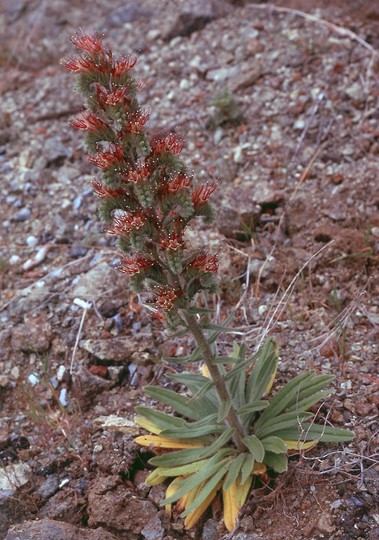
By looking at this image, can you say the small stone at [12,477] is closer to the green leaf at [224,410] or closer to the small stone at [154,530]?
the small stone at [154,530]

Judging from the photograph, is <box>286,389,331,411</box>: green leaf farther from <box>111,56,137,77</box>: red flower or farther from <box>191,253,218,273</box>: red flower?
<box>111,56,137,77</box>: red flower

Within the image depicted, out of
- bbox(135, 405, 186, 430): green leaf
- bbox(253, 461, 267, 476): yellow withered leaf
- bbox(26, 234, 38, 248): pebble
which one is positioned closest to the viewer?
bbox(253, 461, 267, 476): yellow withered leaf

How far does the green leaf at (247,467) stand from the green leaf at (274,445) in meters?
0.11

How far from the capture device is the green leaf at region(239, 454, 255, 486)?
4082mm

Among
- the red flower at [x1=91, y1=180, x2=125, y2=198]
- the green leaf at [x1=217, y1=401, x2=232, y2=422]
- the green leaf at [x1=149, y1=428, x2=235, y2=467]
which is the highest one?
the red flower at [x1=91, y1=180, x2=125, y2=198]

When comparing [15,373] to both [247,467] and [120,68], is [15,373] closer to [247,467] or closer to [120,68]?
[247,467]

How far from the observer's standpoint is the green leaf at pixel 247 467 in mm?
4082

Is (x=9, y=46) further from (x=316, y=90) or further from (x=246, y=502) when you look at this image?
(x=246, y=502)

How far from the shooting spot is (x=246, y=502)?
13.9ft

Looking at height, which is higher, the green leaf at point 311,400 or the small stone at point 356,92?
the small stone at point 356,92

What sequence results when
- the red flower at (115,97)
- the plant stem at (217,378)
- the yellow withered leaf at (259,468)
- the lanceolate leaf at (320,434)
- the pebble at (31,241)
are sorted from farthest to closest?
the pebble at (31,241) < the yellow withered leaf at (259,468) < the lanceolate leaf at (320,434) < the plant stem at (217,378) < the red flower at (115,97)

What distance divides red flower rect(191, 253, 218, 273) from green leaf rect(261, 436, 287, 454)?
3.59 feet

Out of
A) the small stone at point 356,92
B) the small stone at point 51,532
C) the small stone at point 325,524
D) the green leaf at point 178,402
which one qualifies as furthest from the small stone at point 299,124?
the small stone at point 51,532

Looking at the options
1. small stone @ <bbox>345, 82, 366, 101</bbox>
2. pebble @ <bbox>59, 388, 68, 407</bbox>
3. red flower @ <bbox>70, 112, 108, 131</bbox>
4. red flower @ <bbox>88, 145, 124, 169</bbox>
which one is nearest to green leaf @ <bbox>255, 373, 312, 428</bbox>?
pebble @ <bbox>59, 388, 68, 407</bbox>
